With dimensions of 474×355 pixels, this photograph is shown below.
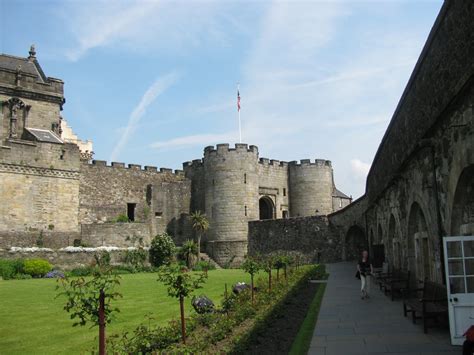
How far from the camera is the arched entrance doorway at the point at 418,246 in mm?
12430

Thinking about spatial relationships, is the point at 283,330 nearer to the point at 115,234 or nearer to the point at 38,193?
the point at 38,193

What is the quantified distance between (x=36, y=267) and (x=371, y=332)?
2290 centimetres

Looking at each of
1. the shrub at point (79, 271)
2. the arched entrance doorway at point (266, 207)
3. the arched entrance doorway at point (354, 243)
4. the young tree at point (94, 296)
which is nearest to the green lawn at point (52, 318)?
the young tree at point (94, 296)

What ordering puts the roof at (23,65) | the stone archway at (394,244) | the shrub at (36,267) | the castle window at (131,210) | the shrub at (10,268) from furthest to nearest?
1. the castle window at (131,210)
2. the roof at (23,65)
3. the shrub at (36,267)
4. the shrub at (10,268)
5. the stone archway at (394,244)

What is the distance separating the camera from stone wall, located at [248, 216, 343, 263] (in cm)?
3628

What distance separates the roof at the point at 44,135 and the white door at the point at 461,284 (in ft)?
105

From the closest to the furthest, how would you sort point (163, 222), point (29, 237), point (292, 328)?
point (292, 328) → point (29, 237) → point (163, 222)

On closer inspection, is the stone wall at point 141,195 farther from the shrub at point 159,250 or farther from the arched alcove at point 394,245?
the arched alcove at point 394,245

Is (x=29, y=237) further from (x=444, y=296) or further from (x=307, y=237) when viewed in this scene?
(x=444, y=296)

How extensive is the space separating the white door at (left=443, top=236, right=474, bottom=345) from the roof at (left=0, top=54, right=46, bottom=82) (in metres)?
37.1

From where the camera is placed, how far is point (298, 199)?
4712 cm

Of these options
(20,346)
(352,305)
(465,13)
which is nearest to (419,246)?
(352,305)

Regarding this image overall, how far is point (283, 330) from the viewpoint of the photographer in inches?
375

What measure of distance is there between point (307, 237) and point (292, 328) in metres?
27.8
